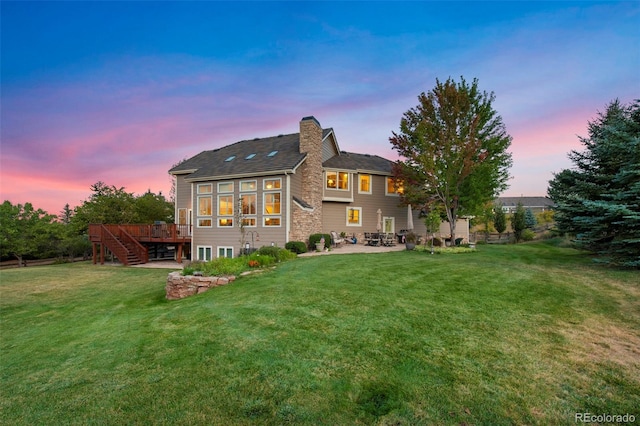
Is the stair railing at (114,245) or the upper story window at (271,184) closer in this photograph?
the upper story window at (271,184)

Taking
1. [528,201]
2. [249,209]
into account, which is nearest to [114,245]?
[249,209]

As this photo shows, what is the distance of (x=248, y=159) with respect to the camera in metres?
19.0

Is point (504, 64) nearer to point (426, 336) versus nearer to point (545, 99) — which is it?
point (545, 99)

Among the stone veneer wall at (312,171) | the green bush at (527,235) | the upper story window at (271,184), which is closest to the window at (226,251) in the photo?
the upper story window at (271,184)

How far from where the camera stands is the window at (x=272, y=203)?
16.5 m

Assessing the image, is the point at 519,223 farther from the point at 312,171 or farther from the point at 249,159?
the point at 249,159

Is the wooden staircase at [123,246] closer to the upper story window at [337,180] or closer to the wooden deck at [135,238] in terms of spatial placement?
the wooden deck at [135,238]

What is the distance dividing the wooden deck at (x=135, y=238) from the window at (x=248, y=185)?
5519 mm

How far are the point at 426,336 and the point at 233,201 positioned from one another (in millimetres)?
15452

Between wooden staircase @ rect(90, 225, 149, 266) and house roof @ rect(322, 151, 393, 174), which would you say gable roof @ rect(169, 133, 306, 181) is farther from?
wooden staircase @ rect(90, 225, 149, 266)

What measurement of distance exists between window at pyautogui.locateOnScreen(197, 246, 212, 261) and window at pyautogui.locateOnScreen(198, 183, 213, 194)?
369 centimetres

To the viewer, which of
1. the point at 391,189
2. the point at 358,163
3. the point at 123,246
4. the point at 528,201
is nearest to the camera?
the point at 123,246

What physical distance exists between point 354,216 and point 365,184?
8.44 ft

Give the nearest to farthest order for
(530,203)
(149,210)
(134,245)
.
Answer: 1. (134,245)
2. (149,210)
3. (530,203)
